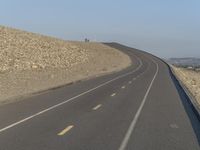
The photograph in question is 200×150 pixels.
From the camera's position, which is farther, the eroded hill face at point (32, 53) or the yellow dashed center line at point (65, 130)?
the eroded hill face at point (32, 53)

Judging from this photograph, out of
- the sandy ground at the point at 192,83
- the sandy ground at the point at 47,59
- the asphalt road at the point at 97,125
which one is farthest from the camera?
the sandy ground at the point at 47,59

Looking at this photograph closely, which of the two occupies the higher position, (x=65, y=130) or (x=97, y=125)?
(x=65, y=130)

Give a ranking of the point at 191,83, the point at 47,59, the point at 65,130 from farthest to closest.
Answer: the point at 47,59 < the point at 191,83 < the point at 65,130

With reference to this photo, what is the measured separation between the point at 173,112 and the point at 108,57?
68.3 meters

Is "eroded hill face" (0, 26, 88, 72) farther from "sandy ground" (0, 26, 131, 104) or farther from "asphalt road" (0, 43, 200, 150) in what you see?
"asphalt road" (0, 43, 200, 150)

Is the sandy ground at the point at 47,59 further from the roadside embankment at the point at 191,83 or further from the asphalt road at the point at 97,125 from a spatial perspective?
the asphalt road at the point at 97,125

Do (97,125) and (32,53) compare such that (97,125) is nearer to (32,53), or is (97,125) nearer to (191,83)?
(191,83)

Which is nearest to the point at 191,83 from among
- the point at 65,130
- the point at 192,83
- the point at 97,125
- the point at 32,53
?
the point at 192,83

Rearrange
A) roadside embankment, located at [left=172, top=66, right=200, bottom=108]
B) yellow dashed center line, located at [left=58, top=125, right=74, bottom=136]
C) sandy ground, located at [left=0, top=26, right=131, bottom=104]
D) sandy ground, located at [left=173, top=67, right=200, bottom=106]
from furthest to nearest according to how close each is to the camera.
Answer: sandy ground, located at [left=0, top=26, right=131, bottom=104]
sandy ground, located at [left=173, top=67, right=200, bottom=106]
roadside embankment, located at [left=172, top=66, right=200, bottom=108]
yellow dashed center line, located at [left=58, top=125, right=74, bottom=136]

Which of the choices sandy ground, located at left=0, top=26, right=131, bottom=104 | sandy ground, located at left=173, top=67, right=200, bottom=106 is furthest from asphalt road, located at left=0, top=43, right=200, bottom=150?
sandy ground, located at left=0, top=26, right=131, bottom=104

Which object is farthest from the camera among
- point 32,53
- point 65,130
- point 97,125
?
point 32,53

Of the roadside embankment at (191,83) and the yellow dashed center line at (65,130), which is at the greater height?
the yellow dashed center line at (65,130)

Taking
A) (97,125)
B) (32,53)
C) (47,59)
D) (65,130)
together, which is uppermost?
(65,130)

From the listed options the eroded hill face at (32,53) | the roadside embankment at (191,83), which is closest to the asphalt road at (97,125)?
the roadside embankment at (191,83)
